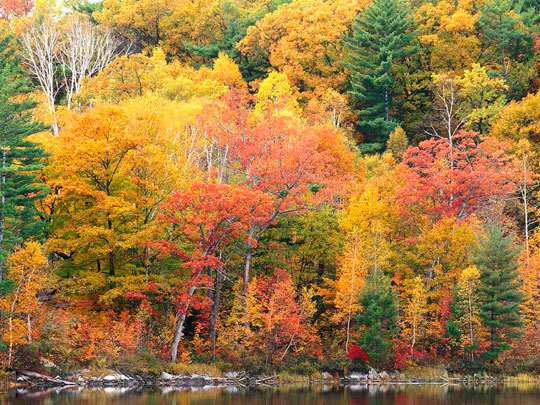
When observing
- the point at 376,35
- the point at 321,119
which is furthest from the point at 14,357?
the point at 376,35

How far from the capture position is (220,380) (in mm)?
39594

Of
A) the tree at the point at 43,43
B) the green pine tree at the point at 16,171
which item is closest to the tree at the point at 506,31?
the tree at the point at 43,43

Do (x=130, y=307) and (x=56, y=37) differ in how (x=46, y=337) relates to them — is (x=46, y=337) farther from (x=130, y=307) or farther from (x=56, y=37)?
(x=56, y=37)

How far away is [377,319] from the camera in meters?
41.5

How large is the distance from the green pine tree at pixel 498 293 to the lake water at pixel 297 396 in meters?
3.89

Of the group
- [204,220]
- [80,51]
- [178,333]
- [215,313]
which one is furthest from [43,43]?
[178,333]

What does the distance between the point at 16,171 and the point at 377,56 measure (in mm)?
42338

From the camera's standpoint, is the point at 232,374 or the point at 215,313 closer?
the point at 232,374

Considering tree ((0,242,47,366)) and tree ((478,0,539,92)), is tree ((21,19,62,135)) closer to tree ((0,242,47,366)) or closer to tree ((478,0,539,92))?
tree ((0,242,47,366))

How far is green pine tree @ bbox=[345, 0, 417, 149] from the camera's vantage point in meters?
70.4

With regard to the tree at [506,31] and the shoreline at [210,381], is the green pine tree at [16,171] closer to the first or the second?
the shoreline at [210,381]

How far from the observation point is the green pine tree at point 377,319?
136ft

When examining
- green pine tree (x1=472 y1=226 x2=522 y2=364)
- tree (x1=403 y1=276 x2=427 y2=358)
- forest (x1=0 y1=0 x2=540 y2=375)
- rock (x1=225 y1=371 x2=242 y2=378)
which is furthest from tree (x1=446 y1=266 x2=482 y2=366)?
rock (x1=225 y1=371 x2=242 y2=378)

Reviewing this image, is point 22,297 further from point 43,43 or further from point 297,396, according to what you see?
point 43,43
